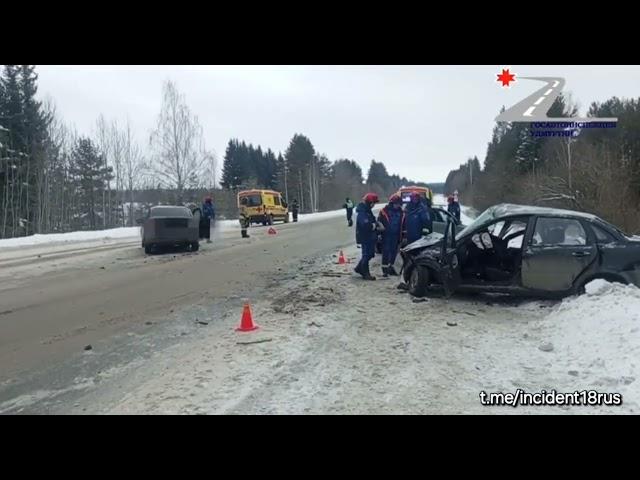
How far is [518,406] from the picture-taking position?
11.7ft

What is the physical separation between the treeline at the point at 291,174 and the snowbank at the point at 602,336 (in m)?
62.5

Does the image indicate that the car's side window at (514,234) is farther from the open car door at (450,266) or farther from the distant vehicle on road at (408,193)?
the distant vehicle on road at (408,193)

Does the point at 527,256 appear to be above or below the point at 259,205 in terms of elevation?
below

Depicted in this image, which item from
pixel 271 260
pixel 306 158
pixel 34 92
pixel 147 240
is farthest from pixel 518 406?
pixel 306 158

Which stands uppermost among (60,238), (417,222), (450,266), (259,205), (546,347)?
(259,205)

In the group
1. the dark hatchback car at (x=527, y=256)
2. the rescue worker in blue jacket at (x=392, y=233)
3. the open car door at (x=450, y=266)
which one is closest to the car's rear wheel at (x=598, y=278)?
the dark hatchback car at (x=527, y=256)

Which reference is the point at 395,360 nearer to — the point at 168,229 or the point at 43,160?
the point at 168,229

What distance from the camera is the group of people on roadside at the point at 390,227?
31.3ft

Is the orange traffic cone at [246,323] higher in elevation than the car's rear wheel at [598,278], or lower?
lower

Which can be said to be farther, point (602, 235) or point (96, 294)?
point (96, 294)

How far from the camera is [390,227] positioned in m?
9.77

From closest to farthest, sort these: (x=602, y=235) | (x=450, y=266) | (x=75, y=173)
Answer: (x=602, y=235), (x=450, y=266), (x=75, y=173)

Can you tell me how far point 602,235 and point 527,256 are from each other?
3.64 feet

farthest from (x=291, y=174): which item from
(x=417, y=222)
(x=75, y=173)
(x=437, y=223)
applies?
(x=417, y=222)
